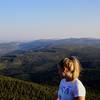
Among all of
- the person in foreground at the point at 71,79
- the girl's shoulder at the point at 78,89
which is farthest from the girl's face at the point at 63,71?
the girl's shoulder at the point at 78,89

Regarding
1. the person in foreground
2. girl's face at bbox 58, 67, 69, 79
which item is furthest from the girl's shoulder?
girl's face at bbox 58, 67, 69, 79

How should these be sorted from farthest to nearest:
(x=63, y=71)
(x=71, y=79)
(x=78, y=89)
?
(x=71, y=79) → (x=63, y=71) → (x=78, y=89)

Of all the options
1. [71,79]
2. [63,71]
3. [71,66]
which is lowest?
[71,79]

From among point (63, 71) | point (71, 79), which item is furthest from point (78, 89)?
point (63, 71)

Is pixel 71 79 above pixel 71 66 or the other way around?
the other way around

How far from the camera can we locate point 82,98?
343 inches

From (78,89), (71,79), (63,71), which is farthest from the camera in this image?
(71,79)

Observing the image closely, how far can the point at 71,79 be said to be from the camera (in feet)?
29.8

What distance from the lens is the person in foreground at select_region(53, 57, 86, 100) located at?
29.1 feet

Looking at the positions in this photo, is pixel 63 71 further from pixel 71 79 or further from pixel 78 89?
pixel 78 89

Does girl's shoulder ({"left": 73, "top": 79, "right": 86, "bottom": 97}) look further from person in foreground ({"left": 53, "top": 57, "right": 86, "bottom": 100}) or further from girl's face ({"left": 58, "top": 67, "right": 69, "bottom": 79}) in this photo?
girl's face ({"left": 58, "top": 67, "right": 69, "bottom": 79})

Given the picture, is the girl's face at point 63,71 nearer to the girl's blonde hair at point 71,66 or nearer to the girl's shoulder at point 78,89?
the girl's blonde hair at point 71,66

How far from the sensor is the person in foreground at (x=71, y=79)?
349 inches

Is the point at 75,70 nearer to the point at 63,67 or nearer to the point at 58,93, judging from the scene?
the point at 63,67
